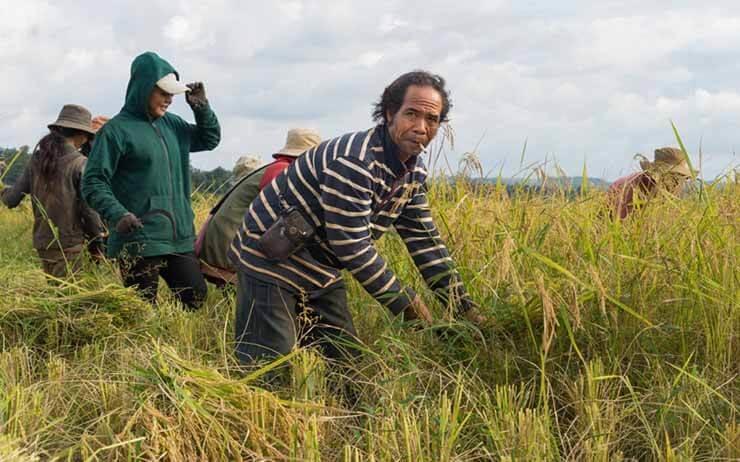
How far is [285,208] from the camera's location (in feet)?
10.6

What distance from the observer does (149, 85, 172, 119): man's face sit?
4.50 metres

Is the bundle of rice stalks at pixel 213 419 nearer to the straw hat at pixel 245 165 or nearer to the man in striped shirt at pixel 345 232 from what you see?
the man in striped shirt at pixel 345 232

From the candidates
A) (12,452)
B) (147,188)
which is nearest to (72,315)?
(147,188)

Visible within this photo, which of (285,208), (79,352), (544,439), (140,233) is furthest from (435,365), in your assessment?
(140,233)

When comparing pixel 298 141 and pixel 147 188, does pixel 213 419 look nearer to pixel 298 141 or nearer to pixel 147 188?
pixel 147 188

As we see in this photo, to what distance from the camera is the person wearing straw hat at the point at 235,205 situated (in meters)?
4.73

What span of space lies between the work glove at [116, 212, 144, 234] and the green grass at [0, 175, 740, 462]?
27 cm

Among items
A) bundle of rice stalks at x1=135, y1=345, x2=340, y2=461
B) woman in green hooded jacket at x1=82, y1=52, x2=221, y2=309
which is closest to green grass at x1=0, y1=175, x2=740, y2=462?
bundle of rice stalks at x1=135, y1=345, x2=340, y2=461

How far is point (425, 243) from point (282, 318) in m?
0.65

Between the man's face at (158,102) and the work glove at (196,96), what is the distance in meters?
0.18

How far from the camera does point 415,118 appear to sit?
3109 mm

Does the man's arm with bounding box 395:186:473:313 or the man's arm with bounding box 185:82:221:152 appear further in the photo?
the man's arm with bounding box 185:82:221:152

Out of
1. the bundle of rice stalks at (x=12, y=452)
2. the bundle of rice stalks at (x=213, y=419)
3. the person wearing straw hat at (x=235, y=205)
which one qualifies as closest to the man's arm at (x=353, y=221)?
the bundle of rice stalks at (x=213, y=419)

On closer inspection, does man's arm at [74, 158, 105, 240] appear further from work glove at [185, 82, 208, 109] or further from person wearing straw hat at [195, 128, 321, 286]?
work glove at [185, 82, 208, 109]
